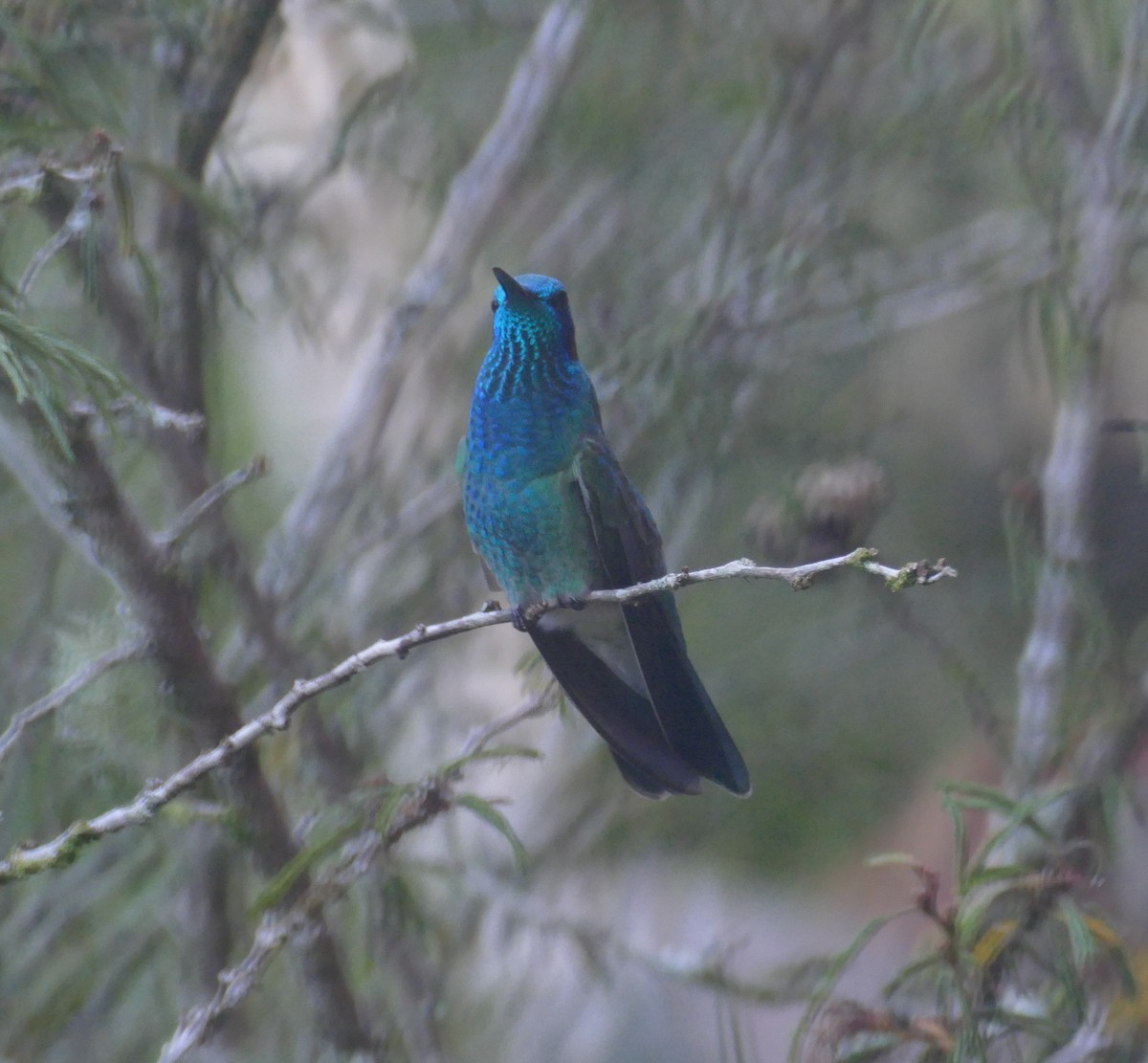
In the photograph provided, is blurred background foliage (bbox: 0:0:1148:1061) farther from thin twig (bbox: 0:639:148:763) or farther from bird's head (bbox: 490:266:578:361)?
bird's head (bbox: 490:266:578:361)

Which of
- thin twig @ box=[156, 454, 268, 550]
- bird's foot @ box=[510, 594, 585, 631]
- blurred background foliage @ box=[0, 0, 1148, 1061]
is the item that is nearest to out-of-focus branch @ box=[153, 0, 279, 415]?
blurred background foliage @ box=[0, 0, 1148, 1061]

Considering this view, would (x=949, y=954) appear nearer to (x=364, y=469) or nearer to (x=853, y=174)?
(x=364, y=469)

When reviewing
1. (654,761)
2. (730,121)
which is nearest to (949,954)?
(654,761)

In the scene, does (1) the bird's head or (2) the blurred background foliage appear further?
(2) the blurred background foliage

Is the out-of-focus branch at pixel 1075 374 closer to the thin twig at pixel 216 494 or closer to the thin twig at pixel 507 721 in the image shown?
the thin twig at pixel 507 721

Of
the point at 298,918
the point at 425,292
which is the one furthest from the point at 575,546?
the point at 425,292

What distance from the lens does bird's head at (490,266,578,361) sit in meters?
1.34

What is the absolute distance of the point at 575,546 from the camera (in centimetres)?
144

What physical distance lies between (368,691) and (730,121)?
1.74 metres

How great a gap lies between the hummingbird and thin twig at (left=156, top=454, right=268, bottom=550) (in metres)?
0.23

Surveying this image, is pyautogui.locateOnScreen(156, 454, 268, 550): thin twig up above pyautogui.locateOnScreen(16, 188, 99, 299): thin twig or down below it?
below

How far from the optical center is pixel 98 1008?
2.57m

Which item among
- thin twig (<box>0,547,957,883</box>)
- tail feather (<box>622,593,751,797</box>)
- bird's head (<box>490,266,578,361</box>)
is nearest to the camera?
thin twig (<box>0,547,957,883</box>)

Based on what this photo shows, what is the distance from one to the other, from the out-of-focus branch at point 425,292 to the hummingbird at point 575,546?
3.70ft
